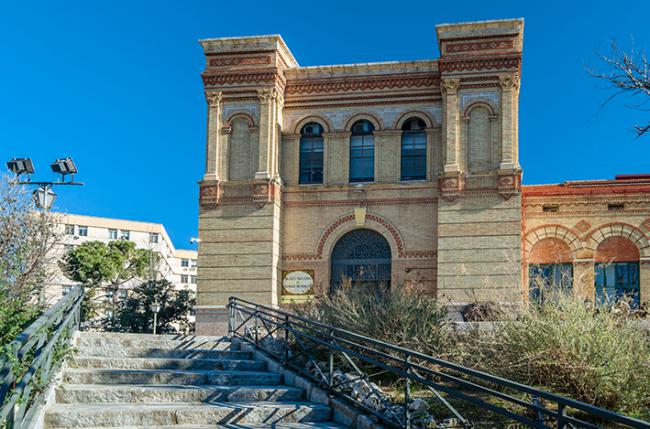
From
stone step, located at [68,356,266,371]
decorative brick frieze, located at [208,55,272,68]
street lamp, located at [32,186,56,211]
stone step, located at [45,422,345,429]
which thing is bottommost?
stone step, located at [45,422,345,429]

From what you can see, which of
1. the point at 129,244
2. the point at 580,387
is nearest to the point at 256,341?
the point at 580,387

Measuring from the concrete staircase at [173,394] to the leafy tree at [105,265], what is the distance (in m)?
28.3

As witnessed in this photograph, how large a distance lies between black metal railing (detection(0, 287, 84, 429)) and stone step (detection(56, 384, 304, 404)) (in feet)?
1.35

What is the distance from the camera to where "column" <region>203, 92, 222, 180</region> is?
84.9 feet

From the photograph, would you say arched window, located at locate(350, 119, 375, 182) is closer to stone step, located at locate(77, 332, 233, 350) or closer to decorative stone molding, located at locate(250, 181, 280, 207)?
decorative stone molding, located at locate(250, 181, 280, 207)

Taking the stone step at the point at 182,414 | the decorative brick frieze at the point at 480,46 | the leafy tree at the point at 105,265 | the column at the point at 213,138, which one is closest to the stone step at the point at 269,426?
the stone step at the point at 182,414

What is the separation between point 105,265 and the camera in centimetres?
4488

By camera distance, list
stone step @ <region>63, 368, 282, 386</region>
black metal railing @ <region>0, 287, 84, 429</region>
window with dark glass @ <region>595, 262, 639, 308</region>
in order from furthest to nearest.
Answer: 1. window with dark glass @ <region>595, 262, 639, 308</region>
2. stone step @ <region>63, 368, 282, 386</region>
3. black metal railing @ <region>0, 287, 84, 429</region>

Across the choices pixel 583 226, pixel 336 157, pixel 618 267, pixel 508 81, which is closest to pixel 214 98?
pixel 336 157

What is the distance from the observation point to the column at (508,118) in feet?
80.1

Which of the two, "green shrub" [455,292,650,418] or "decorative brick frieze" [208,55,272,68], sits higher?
"decorative brick frieze" [208,55,272,68]

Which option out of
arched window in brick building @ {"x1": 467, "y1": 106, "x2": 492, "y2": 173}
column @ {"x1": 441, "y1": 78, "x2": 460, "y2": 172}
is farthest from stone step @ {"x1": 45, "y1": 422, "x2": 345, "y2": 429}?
arched window in brick building @ {"x1": 467, "y1": 106, "x2": 492, "y2": 173}

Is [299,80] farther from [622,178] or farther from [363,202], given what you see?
[622,178]

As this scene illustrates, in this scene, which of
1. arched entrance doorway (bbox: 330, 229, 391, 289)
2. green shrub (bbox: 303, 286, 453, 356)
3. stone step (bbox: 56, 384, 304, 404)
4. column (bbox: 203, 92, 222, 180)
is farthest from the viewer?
column (bbox: 203, 92, 222, 180)
